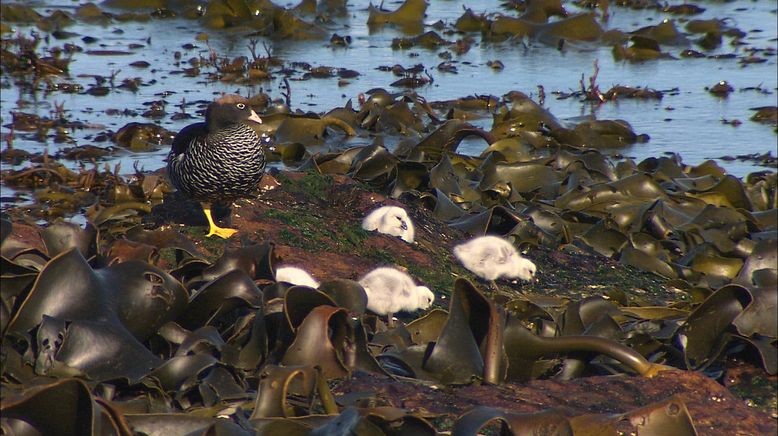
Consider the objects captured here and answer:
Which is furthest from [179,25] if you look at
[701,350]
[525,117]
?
[701,350]

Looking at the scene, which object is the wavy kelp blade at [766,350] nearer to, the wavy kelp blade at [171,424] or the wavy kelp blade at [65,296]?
the wavy kelp blade at [171,424]

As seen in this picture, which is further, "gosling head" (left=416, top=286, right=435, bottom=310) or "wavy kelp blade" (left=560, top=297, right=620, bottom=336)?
"gosling head" (left=416, top=286, right=435, bottom=310)

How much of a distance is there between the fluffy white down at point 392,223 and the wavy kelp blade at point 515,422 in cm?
283

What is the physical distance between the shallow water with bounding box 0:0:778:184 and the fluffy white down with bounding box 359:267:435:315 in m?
3.92

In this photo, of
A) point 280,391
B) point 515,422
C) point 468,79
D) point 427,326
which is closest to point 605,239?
point 427,326

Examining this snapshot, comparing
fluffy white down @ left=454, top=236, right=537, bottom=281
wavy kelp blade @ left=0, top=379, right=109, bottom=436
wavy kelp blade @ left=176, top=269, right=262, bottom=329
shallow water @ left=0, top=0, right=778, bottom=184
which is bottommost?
shallow water @ left=0, top=0, right=778, bottom=184

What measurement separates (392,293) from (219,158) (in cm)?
153

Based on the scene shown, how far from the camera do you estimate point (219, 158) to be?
5812 mm

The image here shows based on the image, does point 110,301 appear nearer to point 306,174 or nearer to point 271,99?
point 306,174

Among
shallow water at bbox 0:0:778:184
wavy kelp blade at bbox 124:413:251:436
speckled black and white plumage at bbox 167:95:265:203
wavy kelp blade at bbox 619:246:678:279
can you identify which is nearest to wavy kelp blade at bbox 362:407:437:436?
wavy kelp blade at bbox 124:413:251:436

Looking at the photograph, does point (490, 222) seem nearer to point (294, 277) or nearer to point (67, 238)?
point (294, 277)

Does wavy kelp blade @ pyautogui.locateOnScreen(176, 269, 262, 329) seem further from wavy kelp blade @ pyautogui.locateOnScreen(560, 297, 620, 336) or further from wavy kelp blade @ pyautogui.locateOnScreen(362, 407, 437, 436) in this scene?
wavy kelp blade @ pyautogui.locateOnScreen(560, 297, 620, 336)

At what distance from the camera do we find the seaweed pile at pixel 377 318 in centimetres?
306

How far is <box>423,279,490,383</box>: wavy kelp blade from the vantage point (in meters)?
3.49
